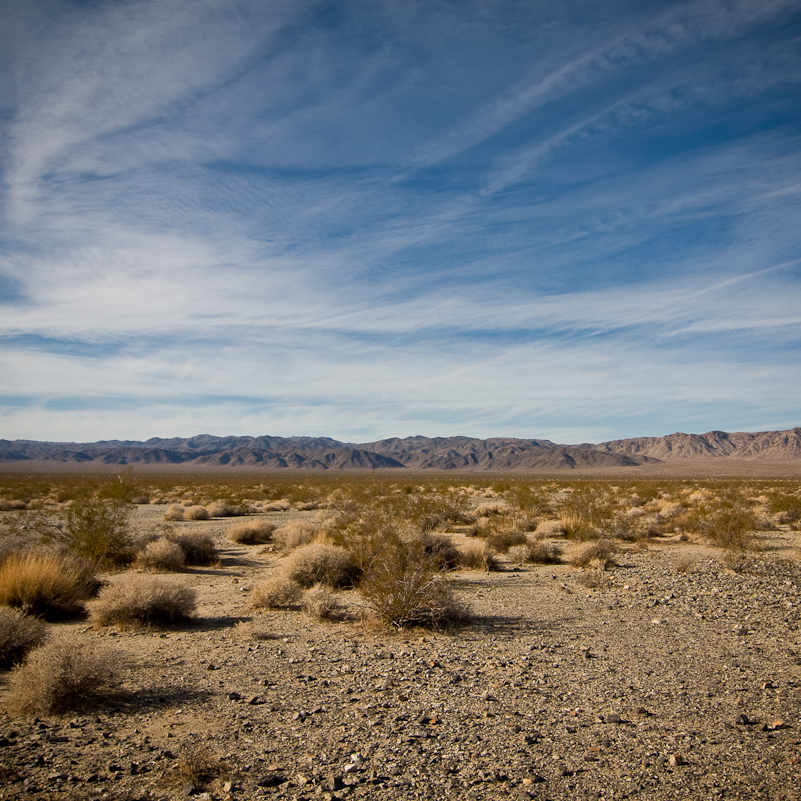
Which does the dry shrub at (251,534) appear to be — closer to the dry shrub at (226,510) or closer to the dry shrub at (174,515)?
the dry shrub at (174,515)

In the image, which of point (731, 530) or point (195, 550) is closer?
point (195, 550)

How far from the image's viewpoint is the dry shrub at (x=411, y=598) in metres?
9.05

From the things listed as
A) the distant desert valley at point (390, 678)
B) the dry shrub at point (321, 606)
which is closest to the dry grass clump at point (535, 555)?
the distant desert valley at point (390, 678)

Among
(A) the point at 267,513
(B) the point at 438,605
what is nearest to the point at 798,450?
(A) the point at 267,513

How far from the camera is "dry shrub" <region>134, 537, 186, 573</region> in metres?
14.6

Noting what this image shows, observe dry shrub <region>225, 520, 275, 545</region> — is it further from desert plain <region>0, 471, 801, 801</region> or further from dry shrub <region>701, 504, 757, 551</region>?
dry shrub <region>701, 504, 757, 551</region>

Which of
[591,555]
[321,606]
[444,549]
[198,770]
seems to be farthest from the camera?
[591,555]

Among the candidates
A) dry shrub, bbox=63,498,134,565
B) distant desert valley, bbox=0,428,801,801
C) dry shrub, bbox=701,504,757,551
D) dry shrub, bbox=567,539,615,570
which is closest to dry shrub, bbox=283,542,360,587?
distant desert valley, bbox=0,428,801,801

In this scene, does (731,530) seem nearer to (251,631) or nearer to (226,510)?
(251,631)

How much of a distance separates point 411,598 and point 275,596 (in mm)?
3170

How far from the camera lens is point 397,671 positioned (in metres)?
7.22

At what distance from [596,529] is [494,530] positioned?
3.96m

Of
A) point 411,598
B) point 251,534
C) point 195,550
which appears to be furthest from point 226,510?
point 411,598

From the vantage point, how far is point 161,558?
48.2 ft
